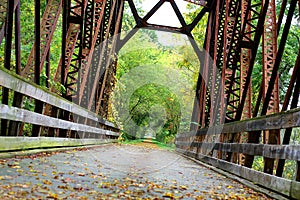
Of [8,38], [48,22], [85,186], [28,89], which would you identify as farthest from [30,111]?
[48,22]

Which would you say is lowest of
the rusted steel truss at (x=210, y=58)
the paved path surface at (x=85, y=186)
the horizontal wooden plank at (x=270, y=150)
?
the paved path surface at (x=85, y=186)

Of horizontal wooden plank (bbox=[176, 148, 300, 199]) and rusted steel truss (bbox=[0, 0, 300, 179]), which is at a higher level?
rusted steel truss (bbox=[0, 0, 300, 179])

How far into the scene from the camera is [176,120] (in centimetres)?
4562

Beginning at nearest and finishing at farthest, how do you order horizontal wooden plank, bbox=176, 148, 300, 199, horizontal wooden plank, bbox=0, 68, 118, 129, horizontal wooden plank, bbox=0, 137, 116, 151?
horizontal wooden plank, bbox=176, 148, 300, 199 < horizontal wooden plank, bbox=0, 68, 118, 129 < horizontal wooden plank, bbox=0, 137, 116, 151

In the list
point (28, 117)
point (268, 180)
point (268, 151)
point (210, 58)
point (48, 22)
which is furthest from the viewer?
point (210, 58)

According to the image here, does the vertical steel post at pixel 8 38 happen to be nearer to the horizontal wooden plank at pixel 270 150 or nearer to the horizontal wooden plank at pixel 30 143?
the horizontal wooden plank at pixel 30 143

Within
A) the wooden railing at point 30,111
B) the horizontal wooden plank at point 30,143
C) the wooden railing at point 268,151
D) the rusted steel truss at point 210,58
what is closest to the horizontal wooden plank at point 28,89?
the wooden railing at point 30,111

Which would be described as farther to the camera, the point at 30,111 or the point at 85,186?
the point at 30,111

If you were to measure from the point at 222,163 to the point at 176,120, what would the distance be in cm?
3737

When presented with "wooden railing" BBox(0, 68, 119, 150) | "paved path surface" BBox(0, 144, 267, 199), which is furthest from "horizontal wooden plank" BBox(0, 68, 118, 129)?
"paved path surface" BBox(0, 144, 267, 199)

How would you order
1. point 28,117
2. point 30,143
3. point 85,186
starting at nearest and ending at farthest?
1. point 85,186
2. point 28,117
3. point 30,143

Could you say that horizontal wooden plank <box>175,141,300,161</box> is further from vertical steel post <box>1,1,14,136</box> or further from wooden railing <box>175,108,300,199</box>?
vertical steel post <box>1,1,14,136</box>

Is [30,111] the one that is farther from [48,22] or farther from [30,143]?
[48,22]

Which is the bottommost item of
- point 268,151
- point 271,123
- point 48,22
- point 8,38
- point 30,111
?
point 268,151
